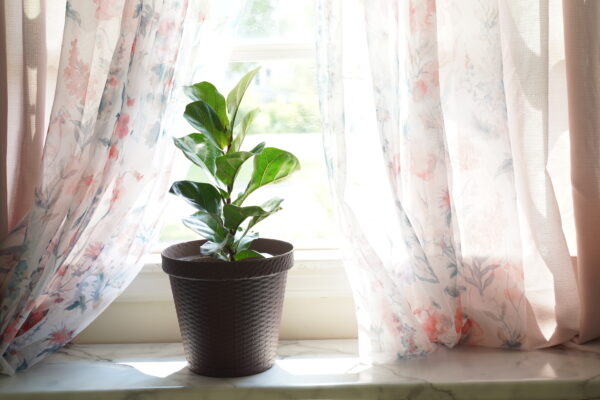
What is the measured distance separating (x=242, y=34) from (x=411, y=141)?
1.82 ft

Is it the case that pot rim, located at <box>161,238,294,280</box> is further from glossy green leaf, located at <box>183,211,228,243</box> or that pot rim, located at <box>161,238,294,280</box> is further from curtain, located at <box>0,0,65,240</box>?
curtain, located at <box>0,0,65,240</box>

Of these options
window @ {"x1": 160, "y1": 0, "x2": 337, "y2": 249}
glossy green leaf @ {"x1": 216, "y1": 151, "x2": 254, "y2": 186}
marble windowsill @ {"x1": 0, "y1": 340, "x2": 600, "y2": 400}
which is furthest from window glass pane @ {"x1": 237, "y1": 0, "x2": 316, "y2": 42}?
marble windowsill @ {"x1": 0, "y1": 340, "x2": 600, "y2": 400}

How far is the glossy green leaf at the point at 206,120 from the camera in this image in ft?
4.33

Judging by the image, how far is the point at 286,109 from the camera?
5.76 ft

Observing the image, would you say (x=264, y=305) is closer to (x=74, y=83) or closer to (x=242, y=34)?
(x=74, y=83)

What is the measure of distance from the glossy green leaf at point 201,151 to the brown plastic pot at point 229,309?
194 mm

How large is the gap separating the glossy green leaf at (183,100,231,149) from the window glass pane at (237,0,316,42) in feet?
1.41

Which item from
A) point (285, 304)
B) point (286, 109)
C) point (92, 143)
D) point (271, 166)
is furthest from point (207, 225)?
point (286, 109)

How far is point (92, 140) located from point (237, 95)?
0.31 m

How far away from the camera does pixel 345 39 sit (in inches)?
Answer: 55.7

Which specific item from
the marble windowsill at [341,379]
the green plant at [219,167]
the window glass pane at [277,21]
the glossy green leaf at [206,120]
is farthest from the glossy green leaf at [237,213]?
the window glass pane at [277,21]

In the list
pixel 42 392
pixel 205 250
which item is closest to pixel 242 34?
pixel 205 250

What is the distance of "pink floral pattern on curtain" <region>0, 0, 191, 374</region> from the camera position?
1363mm

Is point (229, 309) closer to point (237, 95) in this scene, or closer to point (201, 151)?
point (201, 151)
